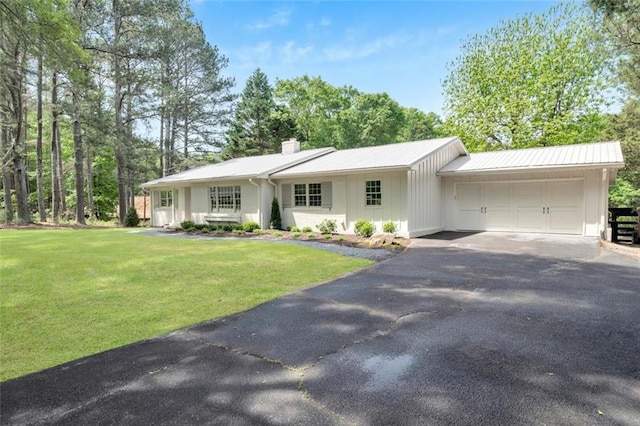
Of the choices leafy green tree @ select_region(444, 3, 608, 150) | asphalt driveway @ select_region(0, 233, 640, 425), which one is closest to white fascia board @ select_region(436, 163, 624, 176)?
asphalt driveway @ select_region(0, 233, 640, 425)

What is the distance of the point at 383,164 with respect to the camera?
1266cm

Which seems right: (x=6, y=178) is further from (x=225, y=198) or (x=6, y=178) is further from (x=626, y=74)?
(x=626, y=74)

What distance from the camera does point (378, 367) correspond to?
3260 mm

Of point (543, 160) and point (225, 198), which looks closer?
point (543, 160)

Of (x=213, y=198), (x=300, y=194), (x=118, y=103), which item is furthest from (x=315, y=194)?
(x=118, y=103)

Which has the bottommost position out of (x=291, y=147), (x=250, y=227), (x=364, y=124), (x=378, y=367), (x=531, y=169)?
(x=378, y=367)

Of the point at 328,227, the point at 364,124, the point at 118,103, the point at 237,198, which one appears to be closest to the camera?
the point at 328,227

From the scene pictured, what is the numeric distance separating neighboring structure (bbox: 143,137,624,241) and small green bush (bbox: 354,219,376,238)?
0.32 m

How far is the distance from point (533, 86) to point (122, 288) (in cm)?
2762

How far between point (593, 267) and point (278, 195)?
11.7m

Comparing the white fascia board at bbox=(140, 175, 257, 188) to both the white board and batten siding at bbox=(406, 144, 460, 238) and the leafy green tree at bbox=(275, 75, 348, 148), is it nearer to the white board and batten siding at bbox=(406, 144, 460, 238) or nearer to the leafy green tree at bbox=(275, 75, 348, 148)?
the white board and batten siding at bbox=(406, 144, 460, 238)

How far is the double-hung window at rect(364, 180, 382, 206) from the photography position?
13.3 m

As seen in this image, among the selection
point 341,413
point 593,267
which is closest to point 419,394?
point 341,413

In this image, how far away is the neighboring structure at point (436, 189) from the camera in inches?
477
